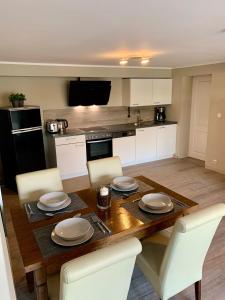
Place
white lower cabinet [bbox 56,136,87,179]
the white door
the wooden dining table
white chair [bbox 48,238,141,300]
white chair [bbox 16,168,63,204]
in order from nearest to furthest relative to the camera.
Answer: white chair [bbox 48,238,141,300]
the wooden dining table
white chair [bbox 16,168,63,204]
white lower cabinet [bbox 56,136,87,179]
the white door

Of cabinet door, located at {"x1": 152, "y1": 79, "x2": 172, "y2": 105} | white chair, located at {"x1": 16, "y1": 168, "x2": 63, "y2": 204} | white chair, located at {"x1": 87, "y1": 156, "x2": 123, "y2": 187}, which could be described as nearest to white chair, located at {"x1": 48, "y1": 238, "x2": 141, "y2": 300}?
A: white chair, located at {"x1": 16, "y1": 168, "x2": 63, "y2": 204}

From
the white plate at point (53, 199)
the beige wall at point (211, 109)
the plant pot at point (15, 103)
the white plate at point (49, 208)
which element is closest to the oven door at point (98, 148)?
the plant pot at point (15, 103)

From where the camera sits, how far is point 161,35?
221 centimetres

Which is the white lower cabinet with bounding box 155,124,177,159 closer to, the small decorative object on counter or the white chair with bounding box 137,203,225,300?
the small decorative object on counter

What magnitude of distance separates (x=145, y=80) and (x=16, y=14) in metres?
4.01

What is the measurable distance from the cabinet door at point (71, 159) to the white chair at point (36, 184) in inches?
81.7

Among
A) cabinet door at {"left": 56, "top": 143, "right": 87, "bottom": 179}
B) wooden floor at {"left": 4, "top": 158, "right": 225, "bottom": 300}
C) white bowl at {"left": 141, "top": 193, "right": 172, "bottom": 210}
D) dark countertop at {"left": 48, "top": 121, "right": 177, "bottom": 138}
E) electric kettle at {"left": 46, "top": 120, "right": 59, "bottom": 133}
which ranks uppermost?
electric kettle at {"left": 46, "top": 120, "right": 59, "bottom": 133}

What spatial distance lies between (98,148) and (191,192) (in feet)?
6.56

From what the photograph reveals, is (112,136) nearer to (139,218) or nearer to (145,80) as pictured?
(145,80)

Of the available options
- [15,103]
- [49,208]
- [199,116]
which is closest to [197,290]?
[49,208]

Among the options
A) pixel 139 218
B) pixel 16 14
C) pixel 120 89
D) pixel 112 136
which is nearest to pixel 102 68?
pixel 120 89

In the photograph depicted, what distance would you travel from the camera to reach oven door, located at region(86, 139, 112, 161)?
4.63 metres

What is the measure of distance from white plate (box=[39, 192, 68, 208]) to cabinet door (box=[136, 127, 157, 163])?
3.31 m

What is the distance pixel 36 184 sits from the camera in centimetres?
222
